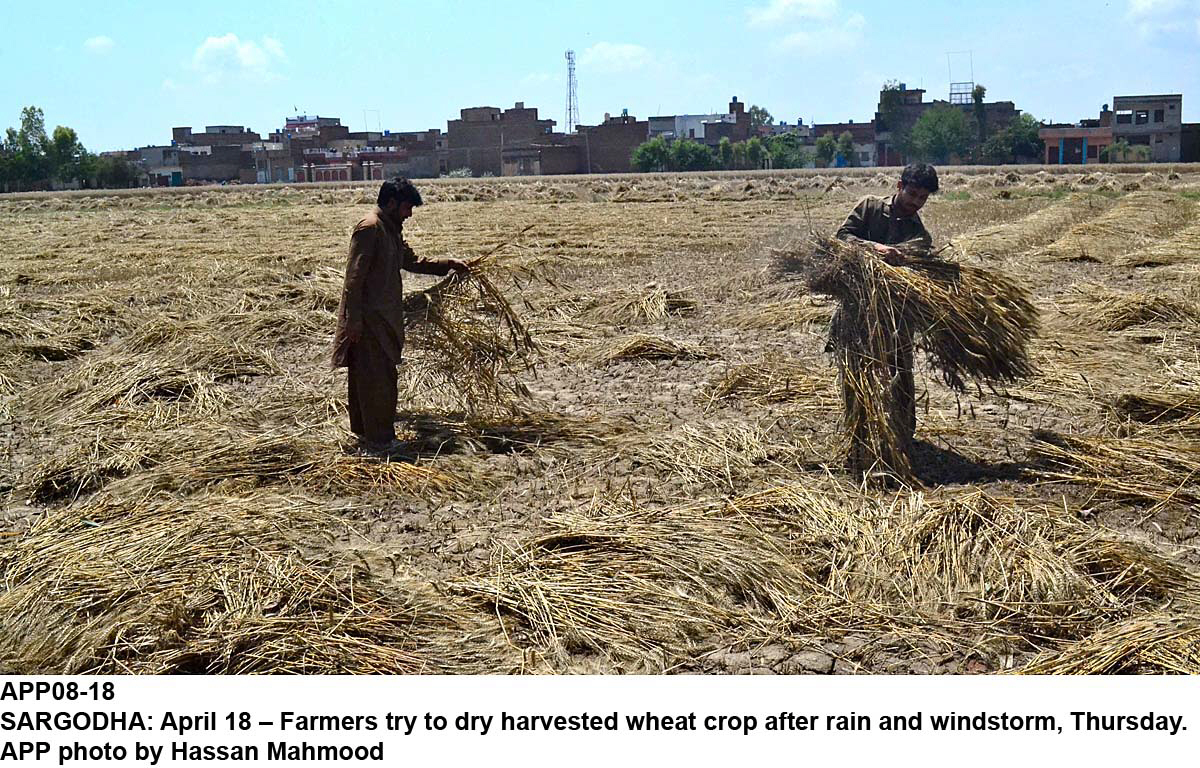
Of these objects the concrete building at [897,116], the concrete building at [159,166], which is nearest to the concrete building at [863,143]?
the concrete building at [897,116]

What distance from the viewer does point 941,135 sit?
81.4m

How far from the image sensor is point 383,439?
18.7ft

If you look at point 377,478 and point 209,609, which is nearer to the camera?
point 209,609

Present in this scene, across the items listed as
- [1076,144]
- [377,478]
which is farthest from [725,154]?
[377,478]

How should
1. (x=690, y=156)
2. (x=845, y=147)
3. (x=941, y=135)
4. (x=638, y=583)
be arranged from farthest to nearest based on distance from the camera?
(x=845, y=147)
(x=941, y=135)
(x=690, y=156)
(x=638, y=583)

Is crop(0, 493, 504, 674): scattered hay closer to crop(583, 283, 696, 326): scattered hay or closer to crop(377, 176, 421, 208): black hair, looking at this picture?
crop(377, 176, 421, 208): black hair

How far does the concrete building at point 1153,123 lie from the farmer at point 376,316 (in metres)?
75.6

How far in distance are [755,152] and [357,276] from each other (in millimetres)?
82163

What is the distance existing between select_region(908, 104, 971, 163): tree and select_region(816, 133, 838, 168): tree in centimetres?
650

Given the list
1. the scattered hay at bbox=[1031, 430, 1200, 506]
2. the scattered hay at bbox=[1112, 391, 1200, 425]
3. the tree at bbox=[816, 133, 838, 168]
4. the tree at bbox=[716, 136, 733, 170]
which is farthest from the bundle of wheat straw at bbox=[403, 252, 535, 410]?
the tree at bbox=[816, 133, 838, 168]

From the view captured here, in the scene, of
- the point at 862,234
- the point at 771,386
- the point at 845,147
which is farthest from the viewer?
the point at 845,147

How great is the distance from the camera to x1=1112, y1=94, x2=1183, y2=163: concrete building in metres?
71.4

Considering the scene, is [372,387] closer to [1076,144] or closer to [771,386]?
[771,386]
